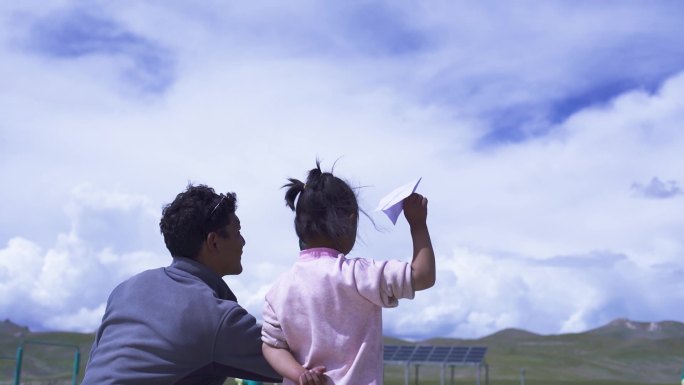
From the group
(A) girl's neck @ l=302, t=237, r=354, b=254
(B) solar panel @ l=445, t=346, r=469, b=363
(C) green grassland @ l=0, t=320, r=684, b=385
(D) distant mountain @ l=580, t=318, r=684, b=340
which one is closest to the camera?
(A) girl's neck @ l=302, t=237, r=354, b=254

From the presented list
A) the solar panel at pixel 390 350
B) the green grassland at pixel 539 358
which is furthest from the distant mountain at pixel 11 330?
the solar panel at pixel 390 350

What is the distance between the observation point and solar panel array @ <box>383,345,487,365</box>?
32125 mm

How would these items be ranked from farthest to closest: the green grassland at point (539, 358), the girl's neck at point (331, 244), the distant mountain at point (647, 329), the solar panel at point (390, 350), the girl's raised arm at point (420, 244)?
the distant mountain at point (647, 329), the green grassland at point (539, 358), the solar panel at point (390, 350), the girl's neck at point (331, 244), the girl's raised arm at point (420, 244)

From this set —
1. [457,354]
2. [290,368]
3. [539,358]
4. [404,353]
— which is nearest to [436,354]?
[457,354]

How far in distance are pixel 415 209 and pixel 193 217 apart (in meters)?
0.81

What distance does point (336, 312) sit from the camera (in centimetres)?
255

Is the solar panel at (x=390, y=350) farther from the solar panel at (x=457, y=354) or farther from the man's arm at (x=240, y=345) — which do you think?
the man's arm at (x=240, y=345)

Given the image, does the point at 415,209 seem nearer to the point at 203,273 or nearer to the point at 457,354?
the point at 203,273

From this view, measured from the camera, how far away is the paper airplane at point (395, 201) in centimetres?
246

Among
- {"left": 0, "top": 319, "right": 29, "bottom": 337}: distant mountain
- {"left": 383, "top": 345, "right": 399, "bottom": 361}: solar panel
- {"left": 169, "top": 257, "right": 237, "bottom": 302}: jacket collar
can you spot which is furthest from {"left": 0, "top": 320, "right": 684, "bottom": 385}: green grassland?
{"left": 169, "top": 257, "right": 237, "bottom": 302}: jacket collar

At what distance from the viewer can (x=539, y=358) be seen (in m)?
110

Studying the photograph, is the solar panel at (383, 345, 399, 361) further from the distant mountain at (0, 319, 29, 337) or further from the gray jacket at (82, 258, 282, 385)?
the distant mountain at (0, 319, 29, 337)

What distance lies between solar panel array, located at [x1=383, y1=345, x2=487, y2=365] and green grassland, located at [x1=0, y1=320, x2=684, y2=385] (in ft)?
131

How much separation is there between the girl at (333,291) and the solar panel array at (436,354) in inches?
1148
